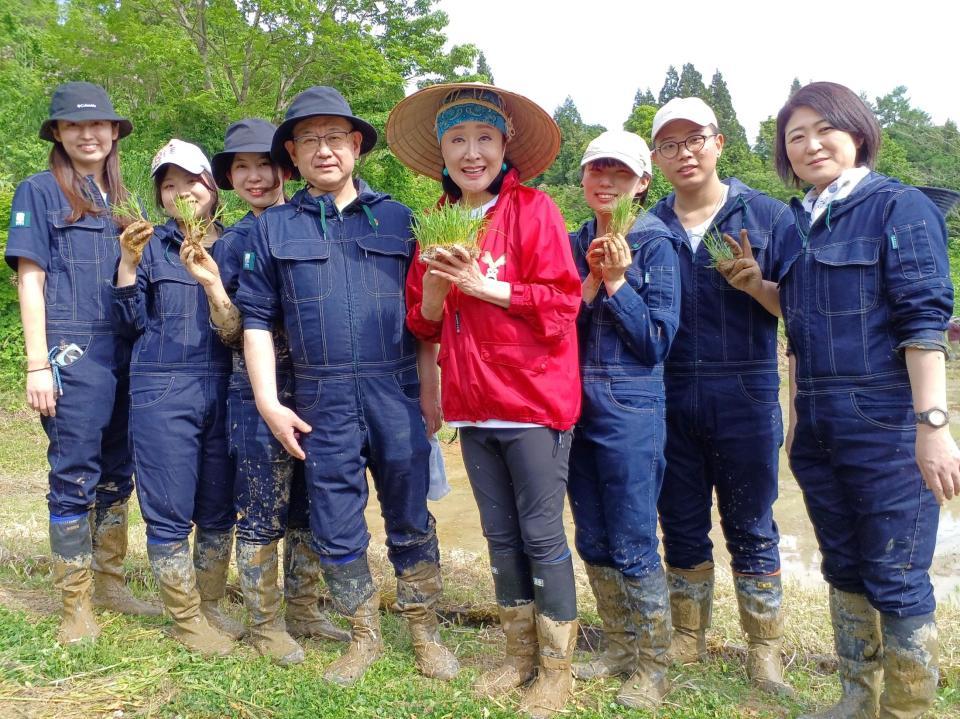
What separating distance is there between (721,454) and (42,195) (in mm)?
3169

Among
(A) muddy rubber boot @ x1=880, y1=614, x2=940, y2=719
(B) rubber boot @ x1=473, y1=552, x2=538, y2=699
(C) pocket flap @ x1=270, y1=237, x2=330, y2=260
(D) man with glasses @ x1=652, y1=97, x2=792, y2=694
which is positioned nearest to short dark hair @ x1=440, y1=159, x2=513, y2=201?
(C) pocket flap @ x1=270, y1=237, x2=330, y2=260

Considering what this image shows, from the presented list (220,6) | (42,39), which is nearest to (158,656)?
(220,6)

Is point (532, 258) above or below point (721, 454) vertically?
above

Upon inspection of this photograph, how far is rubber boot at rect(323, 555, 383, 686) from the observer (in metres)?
3.20

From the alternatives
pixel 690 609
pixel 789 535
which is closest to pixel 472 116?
pixel 690 609

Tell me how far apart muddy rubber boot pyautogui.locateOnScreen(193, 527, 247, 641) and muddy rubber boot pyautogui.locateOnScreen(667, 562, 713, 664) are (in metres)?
2.01

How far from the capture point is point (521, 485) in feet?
9.51

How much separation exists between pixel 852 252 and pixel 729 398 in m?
0.75

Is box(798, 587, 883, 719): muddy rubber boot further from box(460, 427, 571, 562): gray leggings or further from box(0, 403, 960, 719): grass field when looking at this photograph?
box(460, 427, 571, 562): gray leggings

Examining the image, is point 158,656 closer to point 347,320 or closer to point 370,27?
point 347,320

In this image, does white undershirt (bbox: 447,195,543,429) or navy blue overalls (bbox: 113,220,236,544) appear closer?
white undershirt (bbox: 447,195,543,429)

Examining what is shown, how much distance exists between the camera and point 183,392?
10.9ft

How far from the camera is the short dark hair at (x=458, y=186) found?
3.06 meters

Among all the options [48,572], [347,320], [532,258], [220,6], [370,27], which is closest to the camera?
[532,258]
